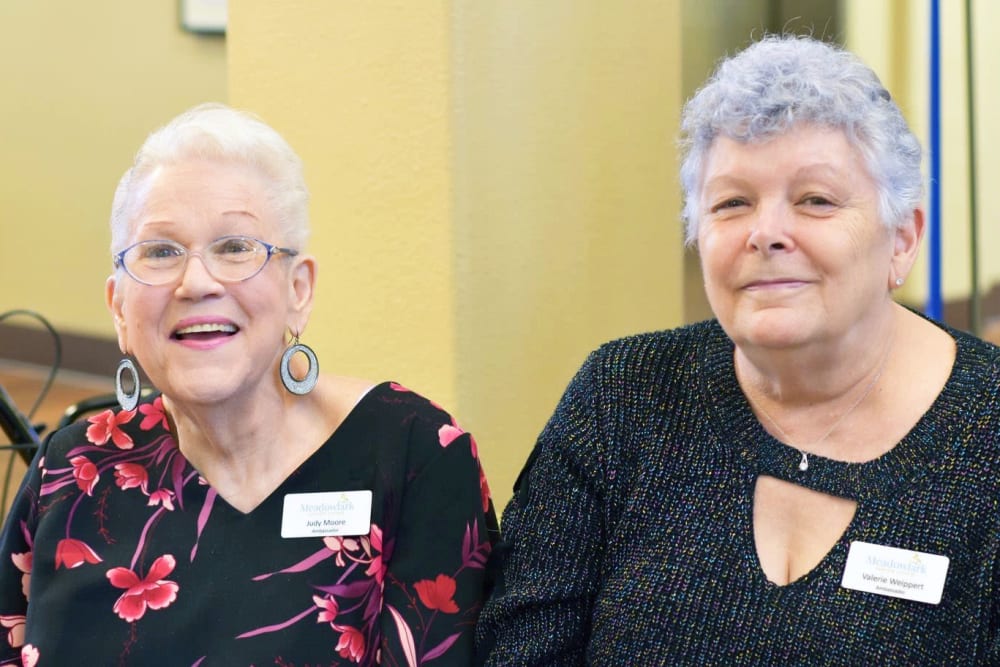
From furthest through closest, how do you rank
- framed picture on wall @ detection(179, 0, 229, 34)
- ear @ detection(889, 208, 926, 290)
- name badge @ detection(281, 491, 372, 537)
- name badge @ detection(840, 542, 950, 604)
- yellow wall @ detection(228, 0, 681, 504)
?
framed picture on wall @ detection(179, 0, 229, 34)
yellow wall @ detection(228, 0, 681, 504)
name badge @ detection(281, 491, 372, 537)
ear @ detection(889, 208, 926, 290)
name badge @ detection(840, 542, 950, 604)

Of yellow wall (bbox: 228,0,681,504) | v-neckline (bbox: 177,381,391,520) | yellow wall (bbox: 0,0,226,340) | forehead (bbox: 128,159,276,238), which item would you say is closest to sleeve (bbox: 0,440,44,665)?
v-neckline (bbox: 177,381,391,520)

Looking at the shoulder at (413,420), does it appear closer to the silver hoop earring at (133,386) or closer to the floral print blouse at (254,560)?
the floral print blouse at (254,560)

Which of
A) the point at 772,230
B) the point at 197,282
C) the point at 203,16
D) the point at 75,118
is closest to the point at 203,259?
the point at 197,282

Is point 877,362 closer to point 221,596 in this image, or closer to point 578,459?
point 578,459

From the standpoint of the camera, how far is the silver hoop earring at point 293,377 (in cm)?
182

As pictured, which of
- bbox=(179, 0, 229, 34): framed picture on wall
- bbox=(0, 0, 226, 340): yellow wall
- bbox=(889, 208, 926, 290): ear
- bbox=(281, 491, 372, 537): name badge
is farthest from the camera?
bbox=(0, 0, 226, 340): yellow wall

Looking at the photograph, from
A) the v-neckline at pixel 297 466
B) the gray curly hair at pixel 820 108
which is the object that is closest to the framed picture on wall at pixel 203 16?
the v-neckline at pixel 297 466

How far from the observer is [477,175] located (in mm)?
2578

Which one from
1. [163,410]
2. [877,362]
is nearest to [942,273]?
[877,362]

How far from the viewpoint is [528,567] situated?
1.75m

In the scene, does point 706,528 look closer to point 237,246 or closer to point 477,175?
point 237,246

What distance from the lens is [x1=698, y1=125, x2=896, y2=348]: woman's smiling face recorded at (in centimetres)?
159

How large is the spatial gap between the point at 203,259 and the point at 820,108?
0.83 m

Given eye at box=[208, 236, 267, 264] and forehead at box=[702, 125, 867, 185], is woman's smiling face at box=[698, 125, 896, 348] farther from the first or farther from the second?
eye at box=[208, 236, 267, 264]
